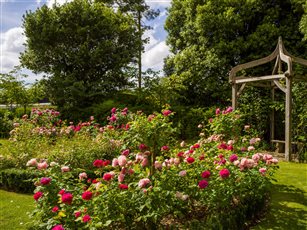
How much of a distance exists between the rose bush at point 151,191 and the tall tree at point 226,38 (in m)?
9.41

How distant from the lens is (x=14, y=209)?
4.33 meters

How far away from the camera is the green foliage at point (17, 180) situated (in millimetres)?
5102

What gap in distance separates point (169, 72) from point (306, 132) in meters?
9.44

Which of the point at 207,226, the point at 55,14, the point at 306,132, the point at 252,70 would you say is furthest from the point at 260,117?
the point at 55,14

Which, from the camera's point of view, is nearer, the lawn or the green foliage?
the lawn

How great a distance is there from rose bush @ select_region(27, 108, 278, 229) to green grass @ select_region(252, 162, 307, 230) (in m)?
0.26

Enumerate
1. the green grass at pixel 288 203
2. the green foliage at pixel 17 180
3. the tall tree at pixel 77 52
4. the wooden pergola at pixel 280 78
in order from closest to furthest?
the green grass at pixel 288 203
the green foliage at pixel 17 180
the wooden pergola at pixel 280 78
the tall tree at pixel 77 52

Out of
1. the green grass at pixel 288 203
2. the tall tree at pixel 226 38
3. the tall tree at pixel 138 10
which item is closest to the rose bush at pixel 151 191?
the green grass at pixel 288 203

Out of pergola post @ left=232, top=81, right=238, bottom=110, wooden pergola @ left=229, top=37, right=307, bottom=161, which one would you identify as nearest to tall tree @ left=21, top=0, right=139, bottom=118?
pergola post @ left=232, top=81, right=238, bottom=110

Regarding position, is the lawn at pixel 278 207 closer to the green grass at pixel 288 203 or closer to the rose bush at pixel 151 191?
the green grass at pixel 288 203

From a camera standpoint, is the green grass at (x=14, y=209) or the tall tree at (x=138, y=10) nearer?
the green grass at (x=14, y=209)

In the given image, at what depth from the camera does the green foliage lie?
5.10 m

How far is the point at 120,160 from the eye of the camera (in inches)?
114

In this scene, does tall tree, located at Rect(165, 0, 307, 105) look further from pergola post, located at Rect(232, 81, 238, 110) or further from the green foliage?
the green foliage
